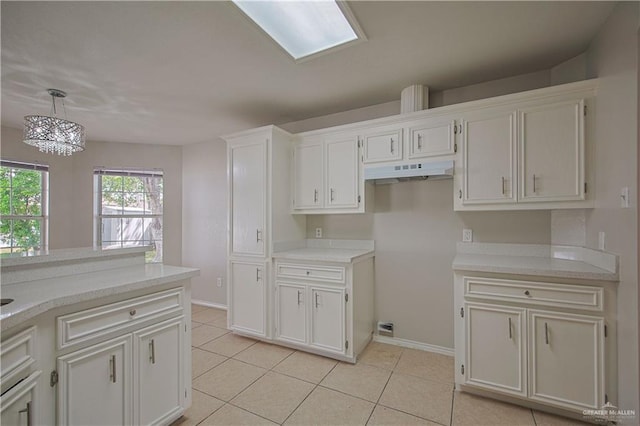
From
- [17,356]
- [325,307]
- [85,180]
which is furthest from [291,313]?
[85,180]

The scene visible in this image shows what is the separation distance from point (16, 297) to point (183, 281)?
0.75m

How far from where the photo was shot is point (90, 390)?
4.46 feet

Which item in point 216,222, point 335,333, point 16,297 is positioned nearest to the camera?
point 16,297

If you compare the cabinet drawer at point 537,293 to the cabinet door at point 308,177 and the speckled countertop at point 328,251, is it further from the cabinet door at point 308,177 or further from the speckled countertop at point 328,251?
the cabinet door at point 308,177

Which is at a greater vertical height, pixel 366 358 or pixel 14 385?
pixel 14 385

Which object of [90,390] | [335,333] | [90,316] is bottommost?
[335,333]

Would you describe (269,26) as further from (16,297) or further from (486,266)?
(486,266)

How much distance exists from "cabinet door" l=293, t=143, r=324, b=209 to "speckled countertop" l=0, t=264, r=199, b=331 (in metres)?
1.52

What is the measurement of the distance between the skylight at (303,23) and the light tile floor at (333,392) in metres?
2.62

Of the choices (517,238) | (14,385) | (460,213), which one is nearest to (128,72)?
A: (14,385)

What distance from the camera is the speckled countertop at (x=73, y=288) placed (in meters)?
1.08

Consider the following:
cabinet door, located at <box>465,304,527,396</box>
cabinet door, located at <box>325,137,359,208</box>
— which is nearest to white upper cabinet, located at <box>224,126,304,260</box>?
cabinet door, located at <box>325,137,359,208</box>

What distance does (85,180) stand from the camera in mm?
4297

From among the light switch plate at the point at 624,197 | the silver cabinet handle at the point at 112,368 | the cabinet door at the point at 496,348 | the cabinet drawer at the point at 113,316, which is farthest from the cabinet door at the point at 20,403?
the light switch plate at the point at 624,197
